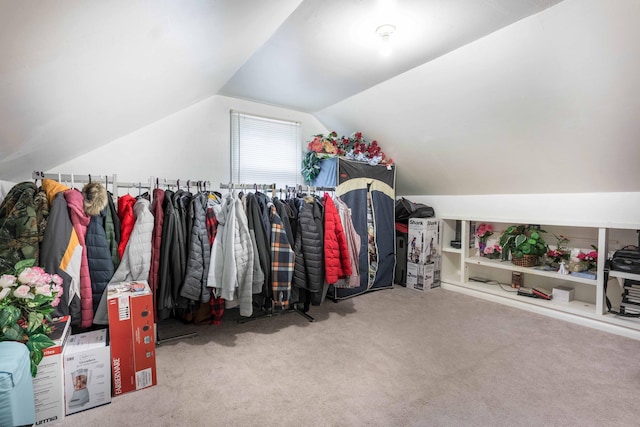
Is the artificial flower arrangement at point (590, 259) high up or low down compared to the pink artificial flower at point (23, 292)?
down

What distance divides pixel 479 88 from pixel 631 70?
3.19 ft

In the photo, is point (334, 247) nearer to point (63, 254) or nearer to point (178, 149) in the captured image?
point (63, 254)

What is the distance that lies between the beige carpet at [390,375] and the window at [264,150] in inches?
71.7

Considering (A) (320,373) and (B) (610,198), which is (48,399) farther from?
(B) (610,198)

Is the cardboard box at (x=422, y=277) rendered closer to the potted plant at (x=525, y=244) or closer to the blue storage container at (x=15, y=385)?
the potted plant at (x=525, y=244)

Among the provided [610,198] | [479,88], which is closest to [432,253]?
[610,198]

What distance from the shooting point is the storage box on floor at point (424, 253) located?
158 inches

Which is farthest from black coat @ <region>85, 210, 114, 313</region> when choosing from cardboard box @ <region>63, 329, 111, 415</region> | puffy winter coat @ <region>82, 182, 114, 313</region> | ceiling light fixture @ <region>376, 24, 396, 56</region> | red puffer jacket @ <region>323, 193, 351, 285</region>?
ceiling light fixture @ <region>376, 24, 396, 56</region>

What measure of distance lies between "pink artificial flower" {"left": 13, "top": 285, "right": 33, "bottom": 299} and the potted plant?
4134mm

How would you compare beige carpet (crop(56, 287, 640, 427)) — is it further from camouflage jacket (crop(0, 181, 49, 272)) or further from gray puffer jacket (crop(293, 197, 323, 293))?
camouflage jacket (crop(0, 181, 49, 272))

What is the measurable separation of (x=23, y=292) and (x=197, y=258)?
1.03m

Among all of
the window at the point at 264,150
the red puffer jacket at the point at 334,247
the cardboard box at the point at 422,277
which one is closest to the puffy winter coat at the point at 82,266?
the red puffer jacket at the point at 334,247

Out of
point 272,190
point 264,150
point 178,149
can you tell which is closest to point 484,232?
point 272,190

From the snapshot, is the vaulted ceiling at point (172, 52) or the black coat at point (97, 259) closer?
the vaulted ceiling at point (172, 52)
